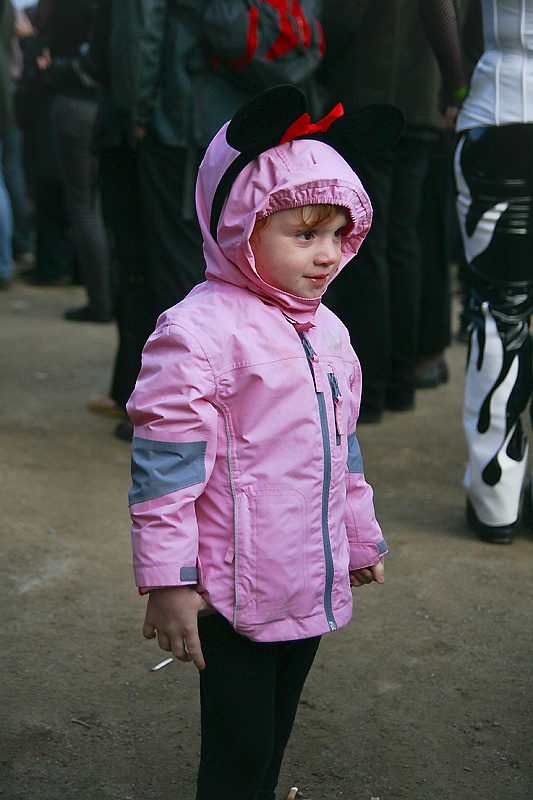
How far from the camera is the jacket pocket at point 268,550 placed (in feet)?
6.02

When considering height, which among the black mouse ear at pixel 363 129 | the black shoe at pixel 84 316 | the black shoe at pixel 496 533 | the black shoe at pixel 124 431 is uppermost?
the black mouse ear at pixel 363 129

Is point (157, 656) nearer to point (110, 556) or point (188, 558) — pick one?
point (110, 556)

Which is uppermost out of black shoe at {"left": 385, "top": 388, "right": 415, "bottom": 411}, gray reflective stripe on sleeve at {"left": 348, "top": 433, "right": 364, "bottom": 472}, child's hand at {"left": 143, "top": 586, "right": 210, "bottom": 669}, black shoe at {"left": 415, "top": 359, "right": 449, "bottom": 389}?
gray reflective stripe on sleeve at {"left": 348, "top": 433, "right": 364, "bottom": 472}

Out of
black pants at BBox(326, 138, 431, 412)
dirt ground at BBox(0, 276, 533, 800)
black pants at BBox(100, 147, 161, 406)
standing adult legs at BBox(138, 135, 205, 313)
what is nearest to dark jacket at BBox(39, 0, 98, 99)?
black pants at BBox(100, 147, 161, 406)

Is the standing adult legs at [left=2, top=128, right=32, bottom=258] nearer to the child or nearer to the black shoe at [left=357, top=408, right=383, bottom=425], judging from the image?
the black shoe at [left=357, top=408, right=383, bottom=425]

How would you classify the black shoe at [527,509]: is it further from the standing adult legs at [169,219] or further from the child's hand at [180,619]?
the child's hand at [180,619]

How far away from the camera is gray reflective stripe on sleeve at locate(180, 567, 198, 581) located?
177 cm

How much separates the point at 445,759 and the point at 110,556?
1350 millimetres

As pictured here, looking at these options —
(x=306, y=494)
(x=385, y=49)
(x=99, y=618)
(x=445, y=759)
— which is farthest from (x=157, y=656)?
(x=385, y=49)

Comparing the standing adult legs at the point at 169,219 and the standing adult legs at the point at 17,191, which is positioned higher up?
the standing adult legs at the point at 169,219

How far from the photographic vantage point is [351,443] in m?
2.14

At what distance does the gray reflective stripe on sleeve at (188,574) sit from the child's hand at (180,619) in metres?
0.02

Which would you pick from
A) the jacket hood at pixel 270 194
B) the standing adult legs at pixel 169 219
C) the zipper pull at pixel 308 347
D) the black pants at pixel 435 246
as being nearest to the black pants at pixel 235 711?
the zipper pull at pixel 308 347

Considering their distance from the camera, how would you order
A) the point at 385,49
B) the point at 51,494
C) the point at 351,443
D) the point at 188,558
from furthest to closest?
the point at 385,49, the point at 51,494, the point at 351,443, the point at 188,558
